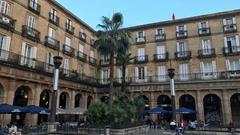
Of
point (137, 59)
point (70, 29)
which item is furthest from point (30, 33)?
point (137, 59)

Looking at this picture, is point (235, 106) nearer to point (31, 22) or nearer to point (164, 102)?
point (164, 102)

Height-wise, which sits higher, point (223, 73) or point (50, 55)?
point (50, 55)

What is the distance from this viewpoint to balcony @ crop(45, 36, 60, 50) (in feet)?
98.7

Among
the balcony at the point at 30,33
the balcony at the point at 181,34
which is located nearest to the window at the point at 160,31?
the balcony at the point at 181,34

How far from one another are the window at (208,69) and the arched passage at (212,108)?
3.23 m

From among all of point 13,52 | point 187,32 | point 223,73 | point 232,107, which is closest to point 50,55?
point 13,52

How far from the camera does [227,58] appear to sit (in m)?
33.5

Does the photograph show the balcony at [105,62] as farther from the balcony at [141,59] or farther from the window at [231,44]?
the window at [231,44]

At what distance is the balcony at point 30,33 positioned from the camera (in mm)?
26391

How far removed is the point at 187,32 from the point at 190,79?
7802 millimetres

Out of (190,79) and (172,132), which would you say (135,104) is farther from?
(190,79)

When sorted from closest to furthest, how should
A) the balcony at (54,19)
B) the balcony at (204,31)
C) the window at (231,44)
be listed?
the balcony at (54,19) < the window at (231,44) < the balcony at (204,31)

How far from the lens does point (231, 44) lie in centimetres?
3397

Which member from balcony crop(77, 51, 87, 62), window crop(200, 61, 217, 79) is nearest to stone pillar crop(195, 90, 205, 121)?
window crop(200, 61, 217, 79)
